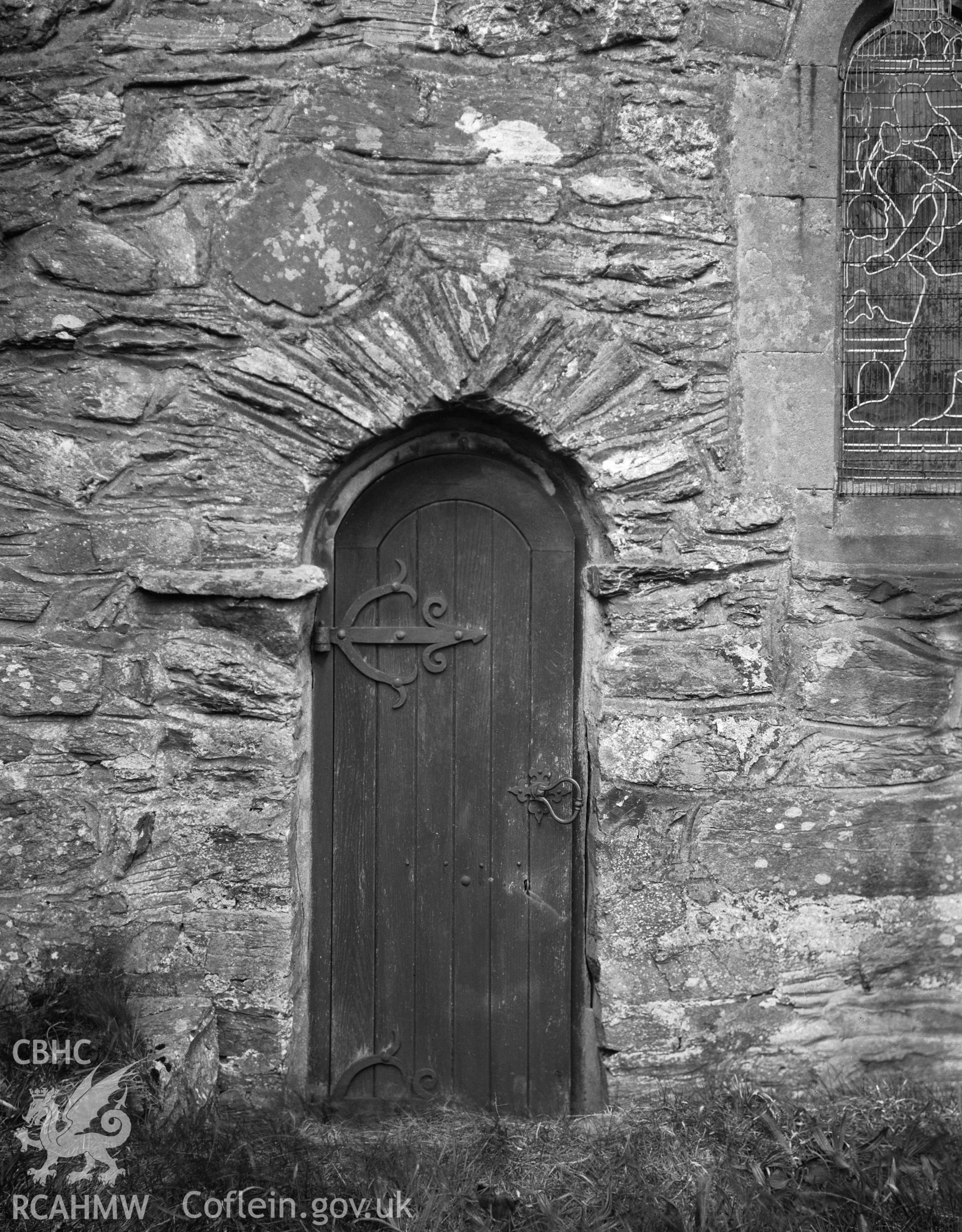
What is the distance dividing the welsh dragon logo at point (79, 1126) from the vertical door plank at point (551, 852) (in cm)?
132

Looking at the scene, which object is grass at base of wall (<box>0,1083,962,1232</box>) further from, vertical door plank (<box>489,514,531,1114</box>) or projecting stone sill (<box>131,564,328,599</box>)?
projecting stone sill (<box>131,564,328,599</box>)

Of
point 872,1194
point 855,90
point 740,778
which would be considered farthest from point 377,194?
point 872,1194

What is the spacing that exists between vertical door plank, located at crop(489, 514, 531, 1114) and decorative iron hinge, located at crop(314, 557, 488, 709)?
5.1 inches

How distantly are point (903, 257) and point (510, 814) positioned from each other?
2275mm

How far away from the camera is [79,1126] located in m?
2.66

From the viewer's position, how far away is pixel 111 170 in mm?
2982

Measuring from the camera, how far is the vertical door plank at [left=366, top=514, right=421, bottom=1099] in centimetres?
329

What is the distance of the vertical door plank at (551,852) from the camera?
10.8ft

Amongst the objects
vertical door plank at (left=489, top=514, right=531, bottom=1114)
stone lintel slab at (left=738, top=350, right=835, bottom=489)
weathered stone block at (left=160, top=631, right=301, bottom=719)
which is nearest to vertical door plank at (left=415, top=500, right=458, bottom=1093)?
vertical door plank at (left=489, top=514, right=531, bottom=1114)

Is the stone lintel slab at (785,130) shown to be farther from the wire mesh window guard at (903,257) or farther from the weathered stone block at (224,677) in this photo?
the weathered stone block at (224,677)

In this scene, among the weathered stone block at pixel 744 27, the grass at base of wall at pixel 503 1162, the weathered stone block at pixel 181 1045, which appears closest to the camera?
the grass at base of wall at pixel 503 1162

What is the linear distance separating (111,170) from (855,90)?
240cm

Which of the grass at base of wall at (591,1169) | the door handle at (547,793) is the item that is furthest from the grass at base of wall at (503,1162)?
the door handle at (547,793)

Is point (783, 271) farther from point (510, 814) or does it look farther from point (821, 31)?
point (510, 814)
